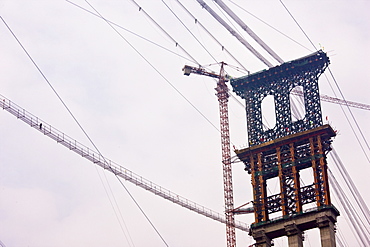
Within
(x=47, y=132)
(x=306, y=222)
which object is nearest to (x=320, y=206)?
(x=306, y=222)

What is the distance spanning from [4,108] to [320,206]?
79830 millimetres

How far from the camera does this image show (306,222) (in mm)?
199875

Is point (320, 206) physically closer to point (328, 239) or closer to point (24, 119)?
point (328, 239)

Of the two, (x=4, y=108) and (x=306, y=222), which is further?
(x=306, y=222)

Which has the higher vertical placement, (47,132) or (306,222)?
(47,132)

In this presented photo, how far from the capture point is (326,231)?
7707 inches

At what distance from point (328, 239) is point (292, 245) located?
31.8 feet

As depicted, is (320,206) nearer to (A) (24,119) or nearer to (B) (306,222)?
(B) (306,222)

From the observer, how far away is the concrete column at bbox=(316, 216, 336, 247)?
19400cm

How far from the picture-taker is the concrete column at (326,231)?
194 metres

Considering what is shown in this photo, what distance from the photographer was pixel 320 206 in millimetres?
199250

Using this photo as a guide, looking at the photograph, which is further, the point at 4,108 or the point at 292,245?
the point at 292,245

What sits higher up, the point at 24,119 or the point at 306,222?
the point at 24,119

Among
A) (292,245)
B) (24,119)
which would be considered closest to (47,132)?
(24,119)
